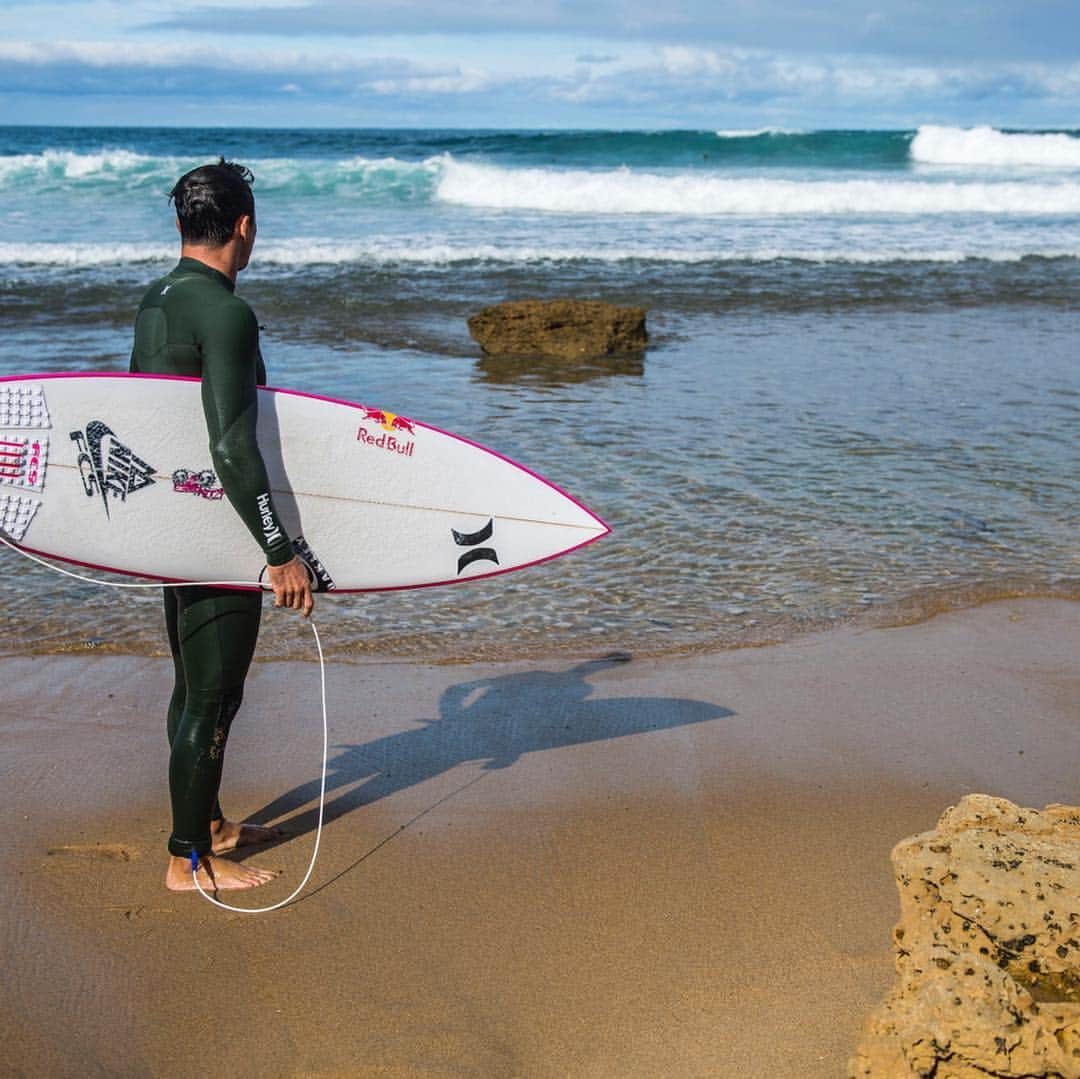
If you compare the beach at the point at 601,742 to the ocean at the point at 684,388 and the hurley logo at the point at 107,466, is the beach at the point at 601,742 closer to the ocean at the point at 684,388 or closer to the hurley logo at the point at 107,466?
the ocean at the point at 684,388

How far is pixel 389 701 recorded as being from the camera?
4.17 m

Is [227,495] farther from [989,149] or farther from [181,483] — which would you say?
[989,149]

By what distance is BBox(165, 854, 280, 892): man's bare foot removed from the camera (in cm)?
304

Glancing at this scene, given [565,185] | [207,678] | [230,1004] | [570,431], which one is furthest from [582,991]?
[565,185]

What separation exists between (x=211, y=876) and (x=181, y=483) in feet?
3.25

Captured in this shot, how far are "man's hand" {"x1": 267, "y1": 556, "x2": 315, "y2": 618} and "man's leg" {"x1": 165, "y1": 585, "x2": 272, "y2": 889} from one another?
6.2 inches

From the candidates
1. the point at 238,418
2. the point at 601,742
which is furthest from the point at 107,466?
the point at 601,742

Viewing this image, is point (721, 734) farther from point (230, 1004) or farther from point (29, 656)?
point (29, 656)

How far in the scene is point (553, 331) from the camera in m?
10.7

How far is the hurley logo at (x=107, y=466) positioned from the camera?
3139 millimetres

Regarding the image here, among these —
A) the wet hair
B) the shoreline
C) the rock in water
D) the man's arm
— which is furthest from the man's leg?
the rock in water

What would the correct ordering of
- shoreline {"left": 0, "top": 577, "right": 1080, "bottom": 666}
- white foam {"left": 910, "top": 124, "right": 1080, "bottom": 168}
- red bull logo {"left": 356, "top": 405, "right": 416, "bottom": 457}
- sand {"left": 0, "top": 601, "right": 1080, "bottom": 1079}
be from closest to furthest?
sand {"left": 0, "top": 601, "right": 1080, "bottom": 1079} < red bull logo {"left": 356, "top": 405, "right": 416, "bottom": 457} < shoreline {"left": 0, "top": 577, "right": 1080, "bottom": 666} < white foam {"left": 910, "top": 124, "right": 1080, "bottom": 168}

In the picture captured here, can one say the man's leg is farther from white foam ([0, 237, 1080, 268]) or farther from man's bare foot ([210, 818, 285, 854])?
white foam ([0, 237, 1080, 268])

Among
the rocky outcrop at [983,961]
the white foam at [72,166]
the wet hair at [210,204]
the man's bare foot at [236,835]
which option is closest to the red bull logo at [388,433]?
the wet hair at [210,204]
